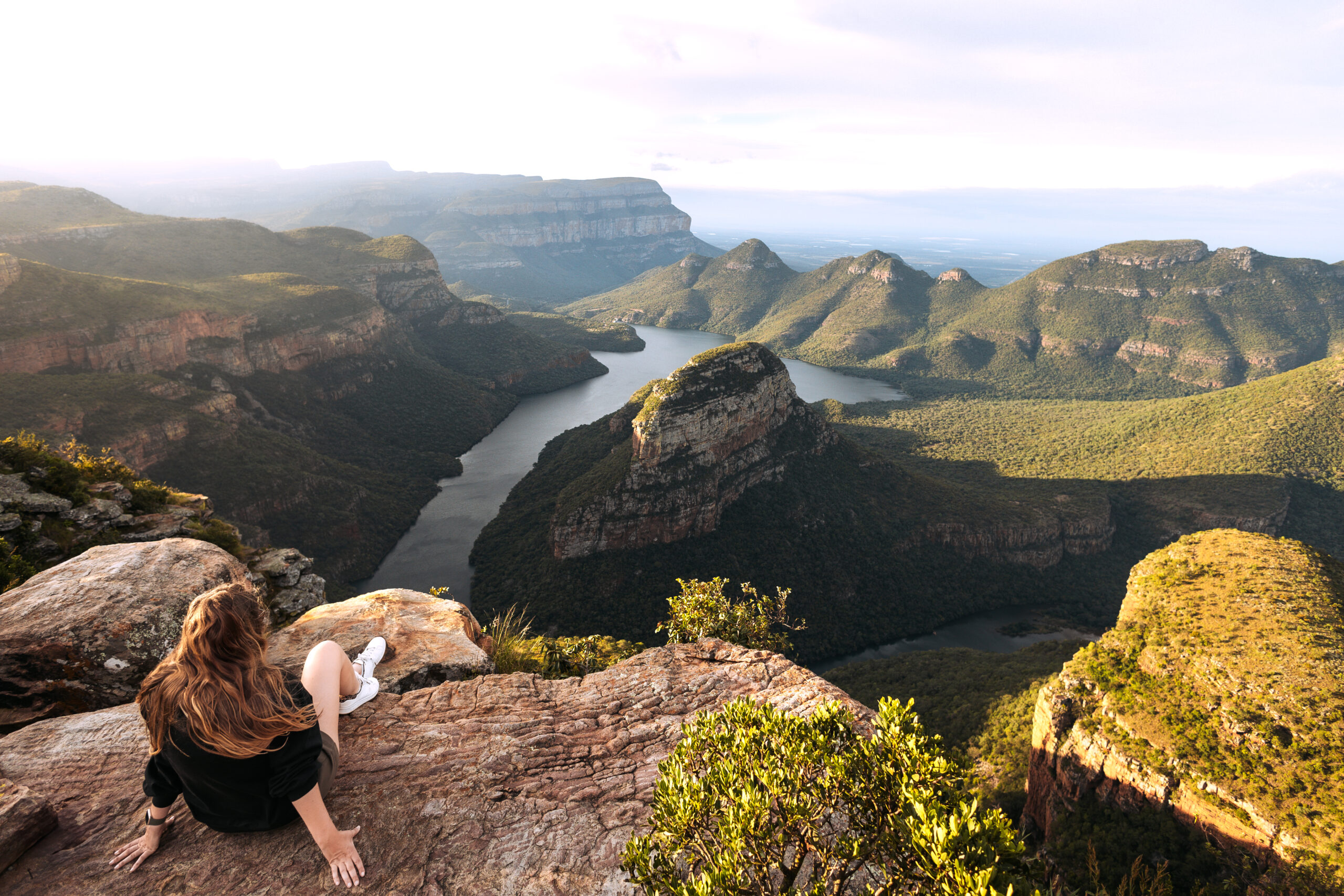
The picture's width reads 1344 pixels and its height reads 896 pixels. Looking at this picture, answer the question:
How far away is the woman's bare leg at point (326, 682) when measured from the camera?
7.74m

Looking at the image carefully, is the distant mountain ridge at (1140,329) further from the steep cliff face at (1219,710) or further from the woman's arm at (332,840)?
the woman's arm at (332,840)

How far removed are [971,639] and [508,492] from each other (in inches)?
2845

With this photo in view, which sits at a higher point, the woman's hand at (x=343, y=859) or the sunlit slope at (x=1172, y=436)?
the woman's hand at (x=343, y=859)

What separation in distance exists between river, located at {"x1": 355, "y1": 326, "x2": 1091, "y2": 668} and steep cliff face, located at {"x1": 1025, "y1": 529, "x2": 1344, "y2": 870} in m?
33.5

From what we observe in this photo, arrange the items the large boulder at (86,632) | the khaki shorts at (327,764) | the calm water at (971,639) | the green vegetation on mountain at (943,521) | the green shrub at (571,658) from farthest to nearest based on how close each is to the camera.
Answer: the green vegetation on mountain at (943,521) < the calm water at (971,639) < the green shrub at (571,658) < the large boulder at (86,632) < the khaki shorts at (327,764)

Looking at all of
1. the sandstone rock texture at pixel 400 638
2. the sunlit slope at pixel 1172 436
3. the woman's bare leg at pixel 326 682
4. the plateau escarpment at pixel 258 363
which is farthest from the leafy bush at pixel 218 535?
the sunlit slope at pixel 1172 436

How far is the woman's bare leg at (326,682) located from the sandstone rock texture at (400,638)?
3.50 metres

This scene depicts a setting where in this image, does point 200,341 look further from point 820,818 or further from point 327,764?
point 820,818

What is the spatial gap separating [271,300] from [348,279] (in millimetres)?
42054

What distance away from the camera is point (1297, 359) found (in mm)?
148500

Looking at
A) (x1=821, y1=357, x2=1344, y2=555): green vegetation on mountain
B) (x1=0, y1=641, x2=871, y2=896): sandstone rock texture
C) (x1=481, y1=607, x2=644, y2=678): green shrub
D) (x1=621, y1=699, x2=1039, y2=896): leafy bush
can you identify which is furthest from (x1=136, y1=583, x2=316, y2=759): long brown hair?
(x1=821, y1=357, x2=1344, y2=555): green vegetation on mountain

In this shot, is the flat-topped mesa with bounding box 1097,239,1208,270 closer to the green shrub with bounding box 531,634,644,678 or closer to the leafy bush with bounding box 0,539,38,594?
the green shrub with bounding box 531,634,644,678

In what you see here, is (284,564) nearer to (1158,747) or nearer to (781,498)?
(1158,747)

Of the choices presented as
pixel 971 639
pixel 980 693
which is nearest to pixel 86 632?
pixel 980 693
